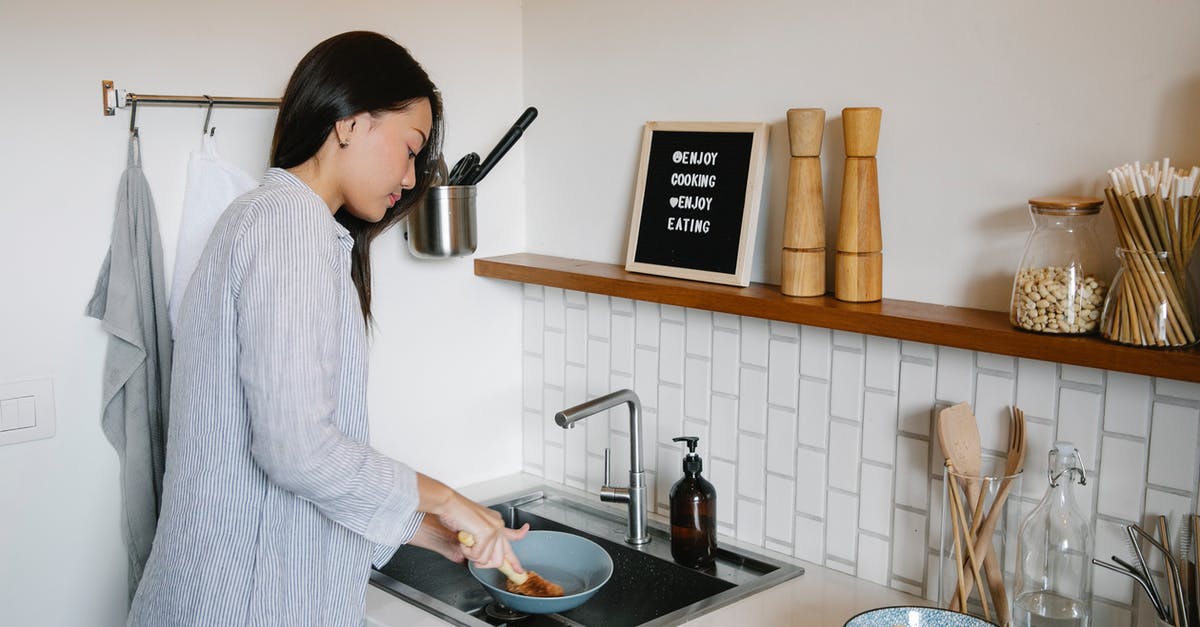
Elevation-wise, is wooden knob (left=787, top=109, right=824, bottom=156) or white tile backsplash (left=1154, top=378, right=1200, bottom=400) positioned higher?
→ wooden knob (left=787, top=109, right=824, bottom=156)

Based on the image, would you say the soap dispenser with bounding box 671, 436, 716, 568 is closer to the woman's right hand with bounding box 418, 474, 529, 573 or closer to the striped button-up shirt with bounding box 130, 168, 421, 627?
the woman's right hand with bounding box 418, 474, 529, 573

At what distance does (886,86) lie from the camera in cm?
165

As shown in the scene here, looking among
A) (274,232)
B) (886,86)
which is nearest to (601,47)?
(886,86)

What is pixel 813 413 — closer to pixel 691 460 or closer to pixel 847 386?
pixel 847 386

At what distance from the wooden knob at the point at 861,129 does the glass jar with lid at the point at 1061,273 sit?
26 cm

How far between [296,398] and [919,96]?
999 millimetres

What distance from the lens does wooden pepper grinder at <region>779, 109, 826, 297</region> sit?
66.1 inches

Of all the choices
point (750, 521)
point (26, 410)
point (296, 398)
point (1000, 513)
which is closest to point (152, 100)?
point (26, 410)

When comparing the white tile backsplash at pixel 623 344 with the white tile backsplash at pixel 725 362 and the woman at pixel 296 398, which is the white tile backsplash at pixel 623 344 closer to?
the white tile backsplash at pixel 725 362

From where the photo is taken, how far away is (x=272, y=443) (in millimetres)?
1206

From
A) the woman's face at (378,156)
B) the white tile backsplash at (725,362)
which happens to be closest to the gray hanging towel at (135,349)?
the woman's face at (378,156)

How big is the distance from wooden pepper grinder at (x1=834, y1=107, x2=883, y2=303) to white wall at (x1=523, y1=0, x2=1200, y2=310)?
5 centimetres

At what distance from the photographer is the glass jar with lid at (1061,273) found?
1.38 metres

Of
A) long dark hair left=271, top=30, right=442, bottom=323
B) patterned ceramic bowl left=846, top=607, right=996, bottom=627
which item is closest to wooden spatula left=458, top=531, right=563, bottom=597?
patterned ceramic bowl left=846, top=607, right=996, bottom=627
